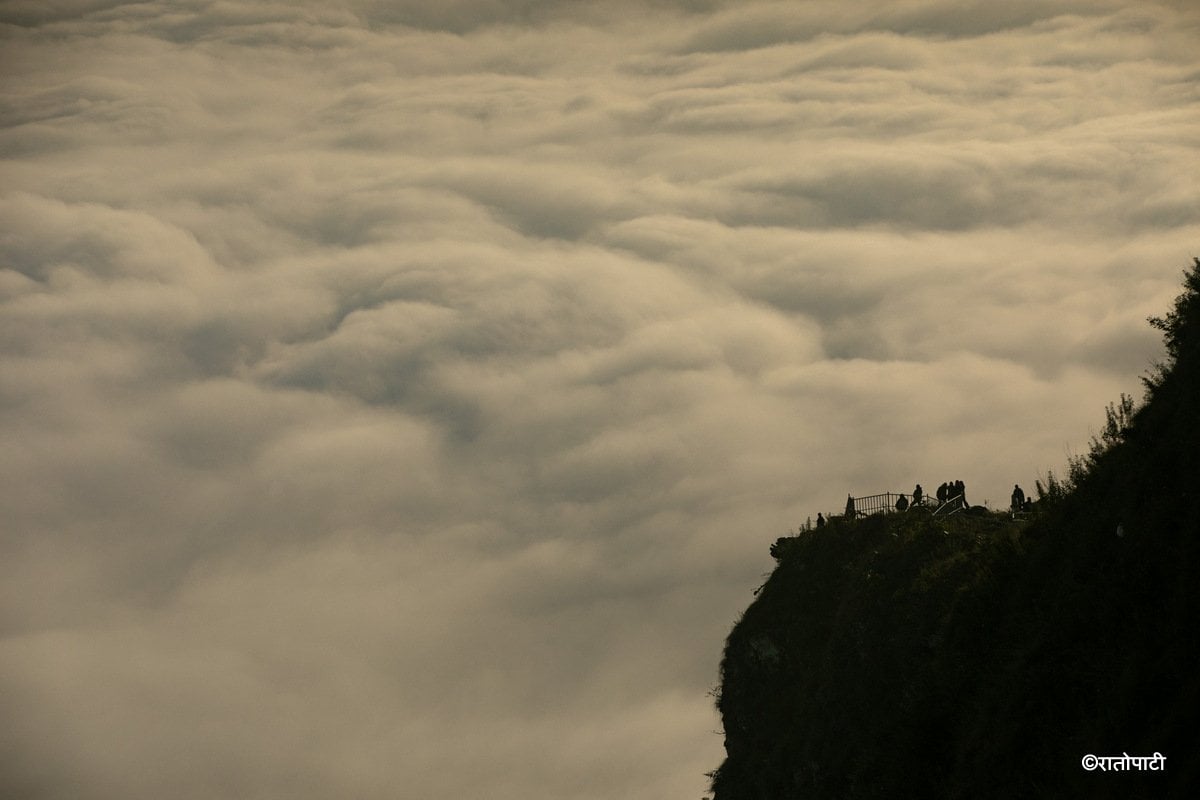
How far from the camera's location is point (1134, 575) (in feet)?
81.6

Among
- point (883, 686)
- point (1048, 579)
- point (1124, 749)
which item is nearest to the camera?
point (1124, 749)

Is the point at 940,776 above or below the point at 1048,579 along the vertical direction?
below

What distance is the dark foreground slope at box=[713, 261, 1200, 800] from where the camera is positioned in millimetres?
22547

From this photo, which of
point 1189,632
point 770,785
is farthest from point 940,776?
point 770,785

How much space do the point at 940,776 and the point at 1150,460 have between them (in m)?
8.95

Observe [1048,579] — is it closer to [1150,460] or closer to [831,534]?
[1150,460]
